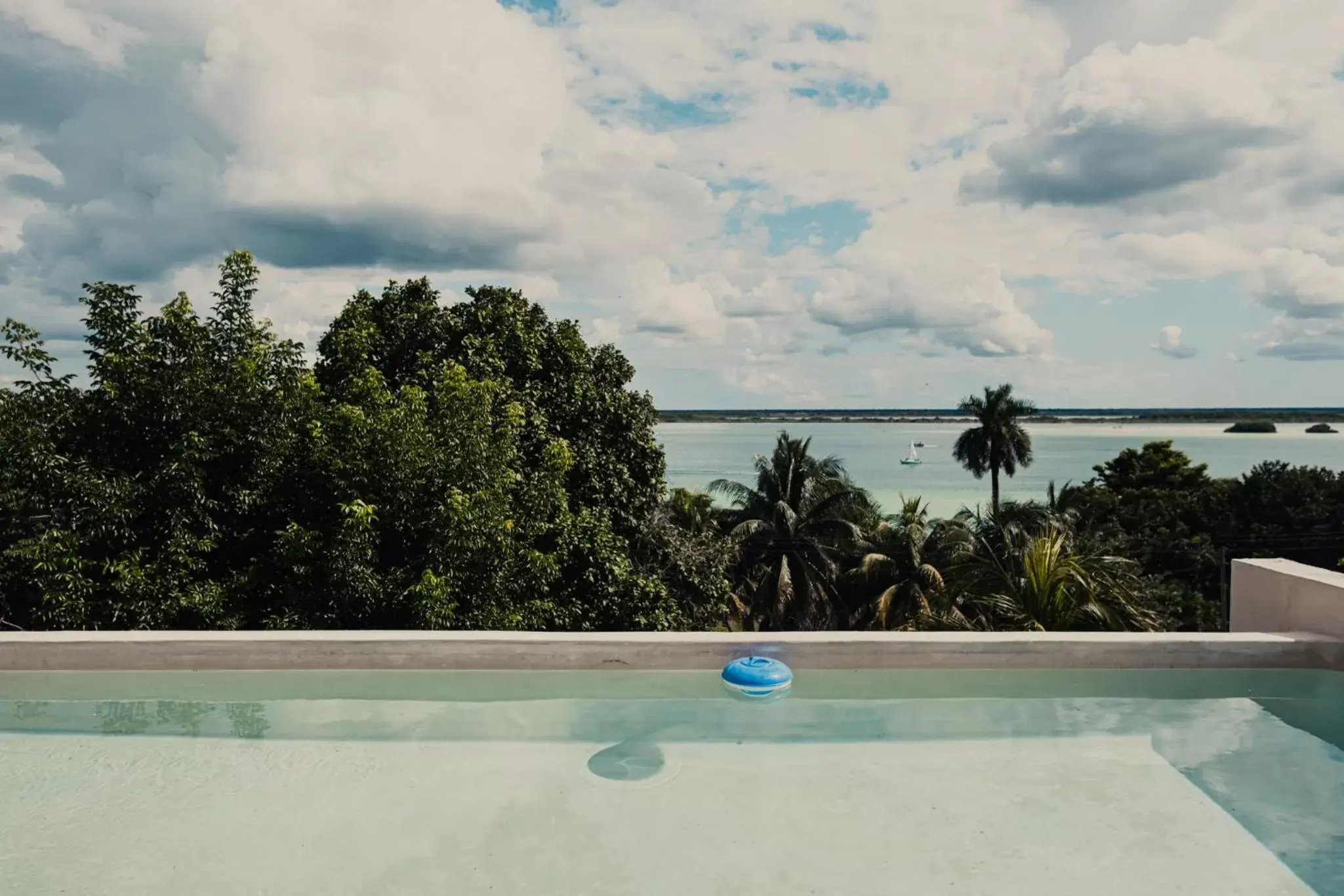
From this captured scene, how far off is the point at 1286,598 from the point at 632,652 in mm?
3905

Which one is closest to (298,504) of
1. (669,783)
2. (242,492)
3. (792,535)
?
(242,492)

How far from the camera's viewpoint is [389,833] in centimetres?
396

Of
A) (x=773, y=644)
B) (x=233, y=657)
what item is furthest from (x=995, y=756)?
(x=233, y=657)

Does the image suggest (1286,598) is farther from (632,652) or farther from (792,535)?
(792,535)

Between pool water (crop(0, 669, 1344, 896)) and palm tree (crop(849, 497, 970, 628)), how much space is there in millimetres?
18585

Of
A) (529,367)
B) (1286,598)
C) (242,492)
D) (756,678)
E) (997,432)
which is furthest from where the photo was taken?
(997,432)

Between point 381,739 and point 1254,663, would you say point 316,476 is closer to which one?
point 381,739

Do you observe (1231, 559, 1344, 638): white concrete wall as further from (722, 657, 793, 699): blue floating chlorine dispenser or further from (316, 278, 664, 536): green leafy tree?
(316, 278, 664, 536): green leafy tree

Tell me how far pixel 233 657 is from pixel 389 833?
201 centimetres

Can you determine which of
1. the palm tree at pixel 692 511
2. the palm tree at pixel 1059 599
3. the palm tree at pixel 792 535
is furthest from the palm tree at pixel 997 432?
the palm tree at pixel 1059 599

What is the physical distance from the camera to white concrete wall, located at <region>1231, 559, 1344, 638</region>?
216 inches

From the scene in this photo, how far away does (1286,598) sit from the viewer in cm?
582

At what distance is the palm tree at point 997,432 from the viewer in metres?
42.5

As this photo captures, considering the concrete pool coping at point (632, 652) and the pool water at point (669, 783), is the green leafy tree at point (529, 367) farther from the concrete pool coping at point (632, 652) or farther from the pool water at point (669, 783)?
the pool water at point (669, 783)
